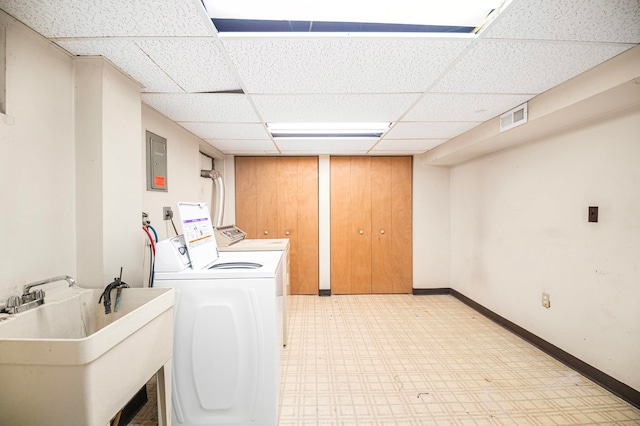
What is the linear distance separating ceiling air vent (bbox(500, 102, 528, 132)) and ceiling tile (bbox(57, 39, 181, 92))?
2.57 meters

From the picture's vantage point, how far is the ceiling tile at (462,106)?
1879 mm

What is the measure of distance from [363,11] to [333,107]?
37.3 inches

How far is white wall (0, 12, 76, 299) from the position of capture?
1.09 metres

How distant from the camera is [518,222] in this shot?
267 cm

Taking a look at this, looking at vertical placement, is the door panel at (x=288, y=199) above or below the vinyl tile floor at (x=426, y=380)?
above

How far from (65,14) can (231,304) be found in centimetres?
156

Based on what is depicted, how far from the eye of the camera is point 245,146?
131 inches

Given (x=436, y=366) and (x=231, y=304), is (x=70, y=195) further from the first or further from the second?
(x=436, y=366)

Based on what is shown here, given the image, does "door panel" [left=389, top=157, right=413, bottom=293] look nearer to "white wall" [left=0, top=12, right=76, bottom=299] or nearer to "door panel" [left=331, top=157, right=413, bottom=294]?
"door panel" [left=331, top=157, right=413, bottom=294]

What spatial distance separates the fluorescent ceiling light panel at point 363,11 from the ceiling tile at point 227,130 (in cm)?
138

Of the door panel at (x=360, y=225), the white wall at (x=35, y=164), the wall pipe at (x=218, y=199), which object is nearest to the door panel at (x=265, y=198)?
the wall pipe at (x=218, y=199)

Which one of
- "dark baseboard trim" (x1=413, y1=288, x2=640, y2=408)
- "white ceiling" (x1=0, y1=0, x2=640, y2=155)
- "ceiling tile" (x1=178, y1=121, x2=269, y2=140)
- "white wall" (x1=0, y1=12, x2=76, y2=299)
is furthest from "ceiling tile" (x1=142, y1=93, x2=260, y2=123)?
"dark baseboard trim" (x1=413, y1=288, x2=640, y2=408)

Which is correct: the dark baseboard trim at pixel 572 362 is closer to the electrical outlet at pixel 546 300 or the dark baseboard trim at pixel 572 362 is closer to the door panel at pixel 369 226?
the electrical outlet at pixel 546 300

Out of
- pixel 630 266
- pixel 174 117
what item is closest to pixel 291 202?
pixel 174 117
